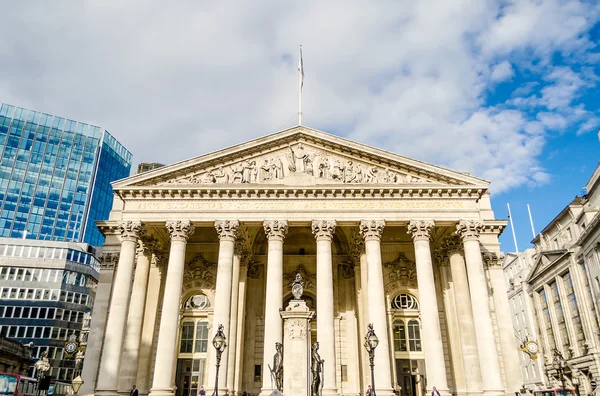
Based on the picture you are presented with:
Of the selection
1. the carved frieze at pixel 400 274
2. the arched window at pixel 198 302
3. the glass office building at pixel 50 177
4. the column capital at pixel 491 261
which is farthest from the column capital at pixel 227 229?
the glass office building at pixel 50 177

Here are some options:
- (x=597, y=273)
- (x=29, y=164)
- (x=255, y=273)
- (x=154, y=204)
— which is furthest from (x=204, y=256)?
(x=29, y=164)

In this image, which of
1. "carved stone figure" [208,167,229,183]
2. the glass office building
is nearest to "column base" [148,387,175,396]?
"carved stone figure" [208,167,229,183]

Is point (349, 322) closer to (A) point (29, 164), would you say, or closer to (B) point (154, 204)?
(B) point (154, 204)

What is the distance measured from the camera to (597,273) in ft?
142

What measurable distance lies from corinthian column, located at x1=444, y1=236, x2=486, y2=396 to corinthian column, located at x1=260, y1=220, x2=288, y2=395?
12.0m

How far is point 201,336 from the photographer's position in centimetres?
3472

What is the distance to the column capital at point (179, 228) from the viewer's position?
30.8 metres

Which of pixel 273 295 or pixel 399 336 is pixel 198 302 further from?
pixel 399 336

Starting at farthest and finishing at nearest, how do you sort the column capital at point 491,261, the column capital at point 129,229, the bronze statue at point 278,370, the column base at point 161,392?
the column capital at point 491,261, the column capital at point 129,229, the column base at point 161,392, the bronze statue at point 278,370

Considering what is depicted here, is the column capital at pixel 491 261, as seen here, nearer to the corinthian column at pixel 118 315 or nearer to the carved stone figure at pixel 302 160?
the carved stone figure at pixel 302 160

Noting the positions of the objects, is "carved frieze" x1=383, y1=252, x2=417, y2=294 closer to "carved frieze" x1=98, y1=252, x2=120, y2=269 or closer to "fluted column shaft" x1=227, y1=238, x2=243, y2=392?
"fluted column shaft" x1=227, y1=238, x2=243, y2=392

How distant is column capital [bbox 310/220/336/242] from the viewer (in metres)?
30.5

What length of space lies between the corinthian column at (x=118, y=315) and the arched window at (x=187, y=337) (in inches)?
226

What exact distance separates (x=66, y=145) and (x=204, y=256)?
7614 cm
